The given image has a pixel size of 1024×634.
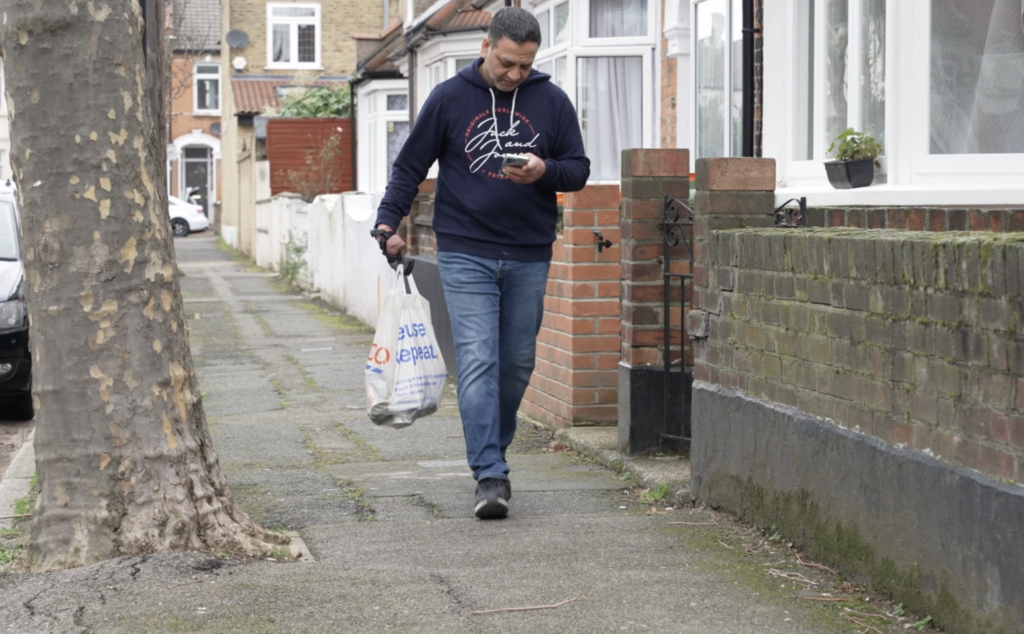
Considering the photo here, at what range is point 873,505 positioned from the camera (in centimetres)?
401

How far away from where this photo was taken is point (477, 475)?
527 cm

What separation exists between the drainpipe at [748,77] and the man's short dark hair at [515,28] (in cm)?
360

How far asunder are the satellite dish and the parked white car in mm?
7758

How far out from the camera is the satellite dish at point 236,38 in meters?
38.5

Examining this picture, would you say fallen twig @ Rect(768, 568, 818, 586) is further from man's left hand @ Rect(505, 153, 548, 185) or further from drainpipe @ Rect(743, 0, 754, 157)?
drainpipe @ Rect(743, 0, 754, 157)

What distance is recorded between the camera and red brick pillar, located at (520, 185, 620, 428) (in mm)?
7043


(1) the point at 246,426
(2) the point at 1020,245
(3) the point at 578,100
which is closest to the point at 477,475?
(2) the point at 1020,245

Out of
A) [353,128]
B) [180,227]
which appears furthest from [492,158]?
[180,227]

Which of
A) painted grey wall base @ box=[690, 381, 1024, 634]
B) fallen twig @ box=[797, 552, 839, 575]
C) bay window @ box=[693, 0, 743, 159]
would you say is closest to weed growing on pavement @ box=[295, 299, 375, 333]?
bay window @ box=[693, 0, 743, 159]

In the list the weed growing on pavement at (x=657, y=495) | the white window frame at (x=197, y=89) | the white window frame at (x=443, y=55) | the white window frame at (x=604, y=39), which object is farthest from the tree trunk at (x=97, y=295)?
the white window frame at (x=197, y=89)

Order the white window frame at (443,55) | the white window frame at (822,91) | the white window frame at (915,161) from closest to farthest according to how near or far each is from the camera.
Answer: the white window frame at (915,161) → the white window frame at (822,91) → the white window frame at (443,55)

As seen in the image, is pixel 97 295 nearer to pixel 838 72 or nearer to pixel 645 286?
pixel 645 286

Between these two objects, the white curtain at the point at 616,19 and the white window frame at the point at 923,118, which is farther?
the white curtain at the point at 616,19

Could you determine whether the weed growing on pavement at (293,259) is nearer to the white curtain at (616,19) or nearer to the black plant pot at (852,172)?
the white curtain at (616,19)
